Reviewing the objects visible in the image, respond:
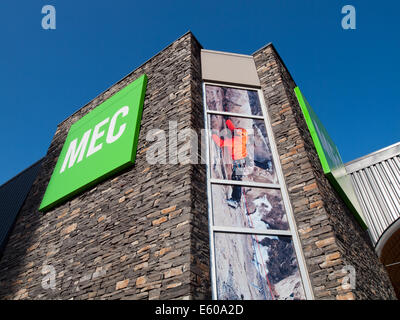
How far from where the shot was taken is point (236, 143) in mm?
6730

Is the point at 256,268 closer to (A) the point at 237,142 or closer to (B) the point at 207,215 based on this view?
(B) the point at 207,215

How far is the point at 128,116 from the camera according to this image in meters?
7.76

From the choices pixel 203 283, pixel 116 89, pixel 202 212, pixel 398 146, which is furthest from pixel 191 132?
pixel 398 146

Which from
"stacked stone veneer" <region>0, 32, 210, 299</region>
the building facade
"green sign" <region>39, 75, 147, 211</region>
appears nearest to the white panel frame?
the building facade

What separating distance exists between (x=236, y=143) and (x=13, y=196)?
10083mm

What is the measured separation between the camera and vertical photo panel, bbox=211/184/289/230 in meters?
5.45

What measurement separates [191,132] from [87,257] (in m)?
3.39

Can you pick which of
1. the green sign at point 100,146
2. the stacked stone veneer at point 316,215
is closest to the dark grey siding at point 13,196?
the green sign at point 100,146

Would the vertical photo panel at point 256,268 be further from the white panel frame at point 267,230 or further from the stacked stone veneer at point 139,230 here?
the stacked stone veneer at point 139,230

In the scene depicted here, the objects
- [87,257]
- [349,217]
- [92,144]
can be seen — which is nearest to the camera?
[87,257]

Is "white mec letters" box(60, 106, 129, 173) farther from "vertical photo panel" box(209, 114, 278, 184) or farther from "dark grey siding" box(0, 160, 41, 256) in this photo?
"dark grey siding" box(0, 160, 41, 256)

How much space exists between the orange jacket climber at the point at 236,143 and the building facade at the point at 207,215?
27 mm

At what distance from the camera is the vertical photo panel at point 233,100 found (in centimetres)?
741
